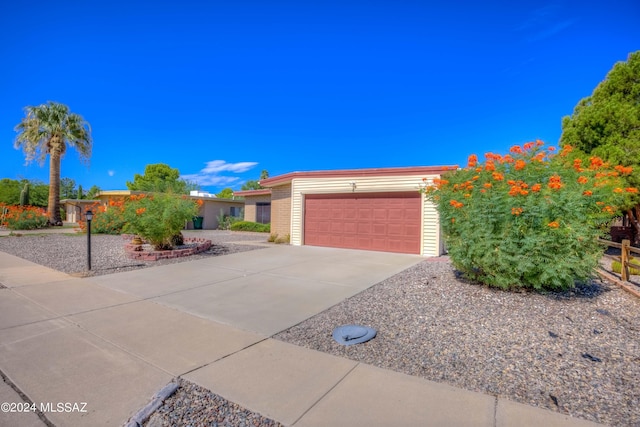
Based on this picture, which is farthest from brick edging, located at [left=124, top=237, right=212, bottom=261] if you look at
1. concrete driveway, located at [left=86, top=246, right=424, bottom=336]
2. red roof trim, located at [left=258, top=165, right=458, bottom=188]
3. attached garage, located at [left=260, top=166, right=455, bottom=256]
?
red roof trim, located at [left=258, top=165, right=458, bottom=188]

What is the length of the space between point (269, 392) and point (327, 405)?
511 mm

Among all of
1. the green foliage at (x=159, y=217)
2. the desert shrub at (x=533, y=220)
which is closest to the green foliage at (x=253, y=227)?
the green foliage at (x=159, y=217)

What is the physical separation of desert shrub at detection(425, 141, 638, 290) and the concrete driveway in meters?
2.23

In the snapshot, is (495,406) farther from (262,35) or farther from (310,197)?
(262,35)

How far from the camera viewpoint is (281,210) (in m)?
15.1

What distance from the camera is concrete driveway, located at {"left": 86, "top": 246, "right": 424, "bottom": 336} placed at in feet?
15.4

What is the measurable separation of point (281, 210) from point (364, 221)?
4.61 meters

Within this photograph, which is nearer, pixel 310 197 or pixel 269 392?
pixel 269 392

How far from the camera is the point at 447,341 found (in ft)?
12.1

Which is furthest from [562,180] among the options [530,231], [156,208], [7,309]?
[156,208]

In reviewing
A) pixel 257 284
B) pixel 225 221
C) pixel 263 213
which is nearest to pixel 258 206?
pixel 263 213

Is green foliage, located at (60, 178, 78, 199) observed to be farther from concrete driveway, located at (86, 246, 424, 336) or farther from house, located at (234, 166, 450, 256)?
concrete driveway, located at (86, 246, 424, 336)

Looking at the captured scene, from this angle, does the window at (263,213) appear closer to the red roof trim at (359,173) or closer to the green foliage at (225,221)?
the green foliage at (225,221)

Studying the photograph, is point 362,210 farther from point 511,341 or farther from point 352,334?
point 511,341
